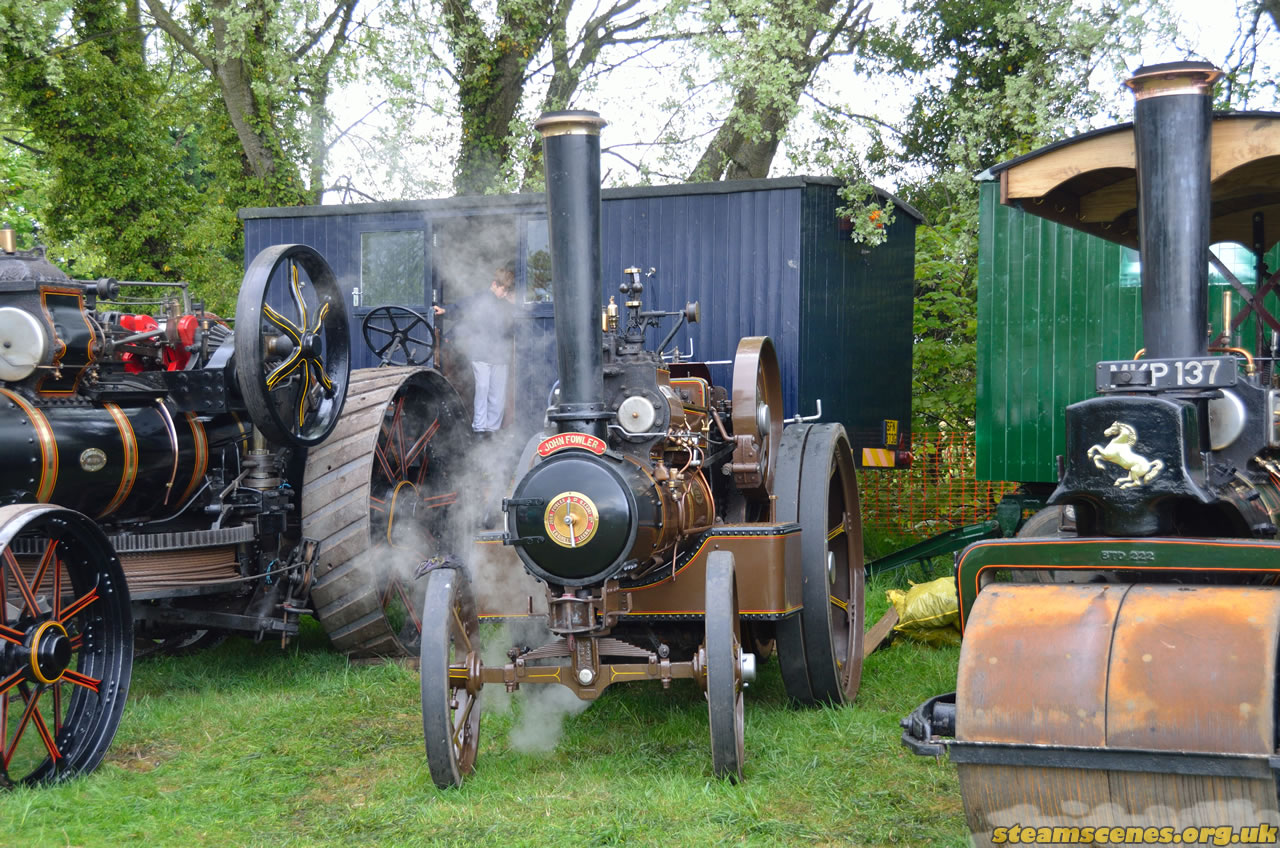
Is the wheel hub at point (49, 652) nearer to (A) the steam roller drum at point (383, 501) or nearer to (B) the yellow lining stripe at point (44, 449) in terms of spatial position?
(B) the yellow lining stripe at point (44, 449)

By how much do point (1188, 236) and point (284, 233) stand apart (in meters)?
6.55

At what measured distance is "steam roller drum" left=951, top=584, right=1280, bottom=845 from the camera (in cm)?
246

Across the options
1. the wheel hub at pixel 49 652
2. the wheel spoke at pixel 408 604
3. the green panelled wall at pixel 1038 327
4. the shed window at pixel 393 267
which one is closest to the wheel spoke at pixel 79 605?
the wheel hub at pixel 49 652

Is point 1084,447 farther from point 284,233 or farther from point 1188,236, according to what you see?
point 284,233

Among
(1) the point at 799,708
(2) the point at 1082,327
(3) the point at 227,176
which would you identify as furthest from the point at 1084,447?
(3) the point at 227,176

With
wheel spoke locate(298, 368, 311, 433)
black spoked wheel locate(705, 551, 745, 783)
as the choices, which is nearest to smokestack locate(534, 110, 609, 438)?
black spoked wheel locate(705, 551, 745, 783)

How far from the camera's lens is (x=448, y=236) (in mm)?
7855

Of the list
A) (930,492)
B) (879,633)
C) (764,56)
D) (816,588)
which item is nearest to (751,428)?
(816,588)

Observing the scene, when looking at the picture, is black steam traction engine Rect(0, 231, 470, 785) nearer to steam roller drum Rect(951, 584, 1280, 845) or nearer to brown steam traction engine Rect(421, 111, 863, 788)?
brown steam traction engine Rect(421, 111, 863, 788)

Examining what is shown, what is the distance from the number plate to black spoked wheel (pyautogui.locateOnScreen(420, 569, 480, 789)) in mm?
2082

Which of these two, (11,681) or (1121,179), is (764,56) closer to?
(1121,179)

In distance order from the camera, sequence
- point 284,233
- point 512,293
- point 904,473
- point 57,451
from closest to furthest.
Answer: point 57,451 → point 512,293 → point 284,233 → point 904,473

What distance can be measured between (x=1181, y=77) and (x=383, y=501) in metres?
3.99

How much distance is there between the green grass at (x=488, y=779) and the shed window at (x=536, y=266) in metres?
2.89
